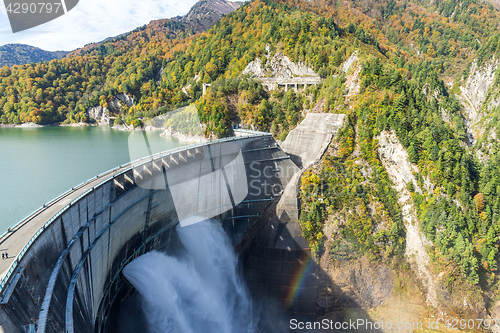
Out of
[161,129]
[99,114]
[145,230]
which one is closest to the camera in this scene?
[145,230]

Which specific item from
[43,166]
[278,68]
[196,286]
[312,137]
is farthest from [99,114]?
[196,286]

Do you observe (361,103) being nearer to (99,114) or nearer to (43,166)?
(43,166)

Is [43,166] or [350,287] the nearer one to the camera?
[350,287]

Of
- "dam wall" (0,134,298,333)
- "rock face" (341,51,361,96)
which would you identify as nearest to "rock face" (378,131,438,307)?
"rock face" (341,51,361,96)

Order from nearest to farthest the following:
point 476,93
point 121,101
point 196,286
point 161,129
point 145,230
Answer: point 145,230 → point 196,286 → point 476,93 → point 161,129 → point 121,101

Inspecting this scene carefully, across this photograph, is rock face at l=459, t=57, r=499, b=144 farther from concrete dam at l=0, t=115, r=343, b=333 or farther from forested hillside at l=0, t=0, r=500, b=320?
concrete dam at l=0, t=115, r=343, b=333

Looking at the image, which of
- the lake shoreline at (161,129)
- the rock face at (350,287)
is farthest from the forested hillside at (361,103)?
the lake shoreline at (161,129)

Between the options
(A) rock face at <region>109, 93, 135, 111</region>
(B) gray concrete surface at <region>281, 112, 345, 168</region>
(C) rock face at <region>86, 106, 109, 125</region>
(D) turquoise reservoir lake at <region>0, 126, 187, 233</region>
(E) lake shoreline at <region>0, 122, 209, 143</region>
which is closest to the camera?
(D) turquoise reservoir lake at <region>0, 126, 187, 233</region>
